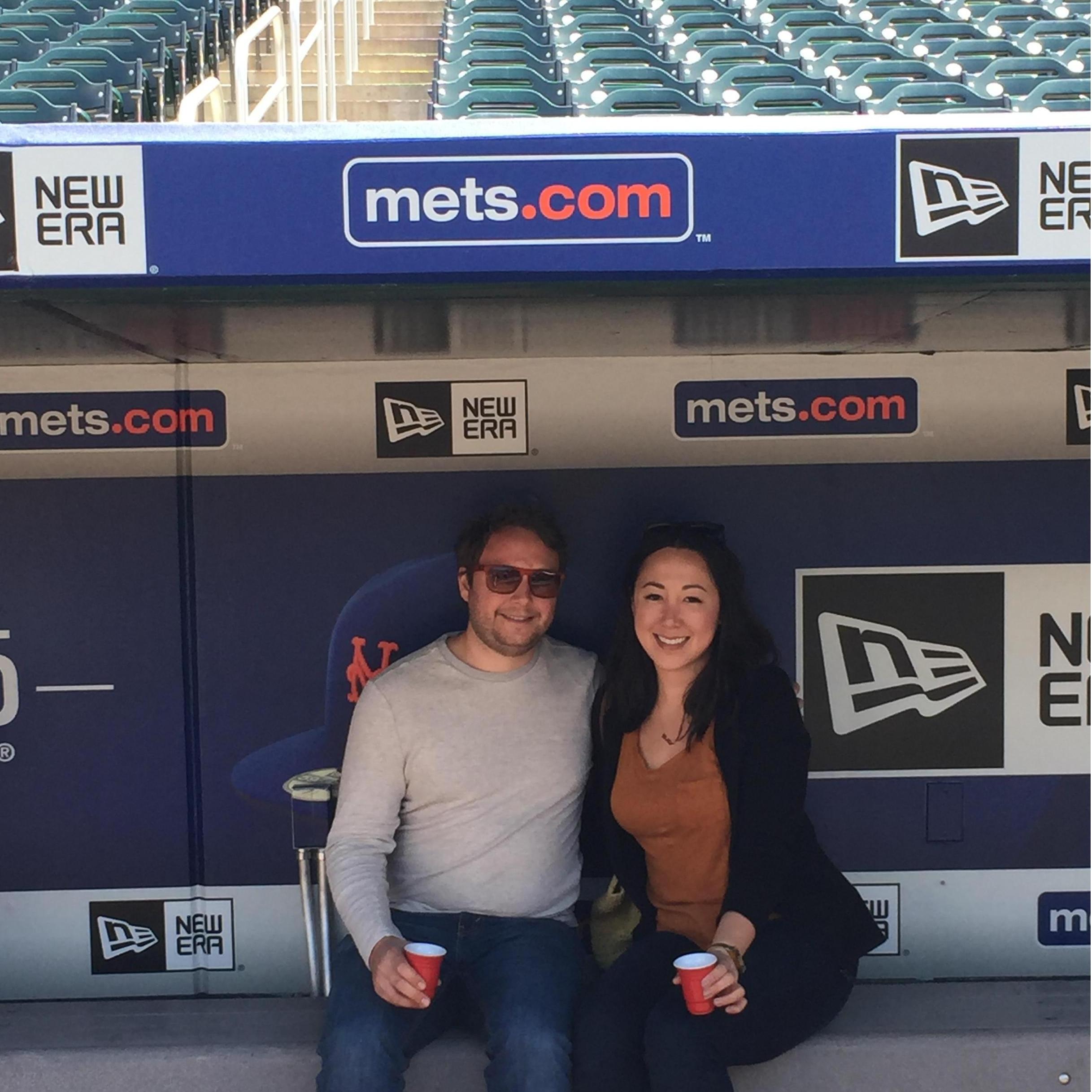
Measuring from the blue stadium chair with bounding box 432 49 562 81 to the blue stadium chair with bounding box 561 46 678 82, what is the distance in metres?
0.10

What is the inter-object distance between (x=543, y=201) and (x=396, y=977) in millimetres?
1463

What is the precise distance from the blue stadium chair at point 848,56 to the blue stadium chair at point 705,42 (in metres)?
0.47

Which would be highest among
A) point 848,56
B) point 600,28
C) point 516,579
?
point 600,28

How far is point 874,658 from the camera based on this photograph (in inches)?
131

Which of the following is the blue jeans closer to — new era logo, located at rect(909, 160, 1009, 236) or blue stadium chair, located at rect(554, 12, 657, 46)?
new era logo, located at rect(909, 160, 1009, 236)

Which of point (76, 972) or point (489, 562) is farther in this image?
point (76, 972)

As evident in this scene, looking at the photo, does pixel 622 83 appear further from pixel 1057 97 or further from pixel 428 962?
pixel 428 962

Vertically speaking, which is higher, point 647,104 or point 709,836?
point 647,104

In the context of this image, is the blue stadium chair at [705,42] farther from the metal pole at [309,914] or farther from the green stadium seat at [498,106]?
the metal pole at [309,914]

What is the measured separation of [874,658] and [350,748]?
52.0 inches

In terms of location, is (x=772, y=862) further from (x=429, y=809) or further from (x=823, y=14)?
(x=823, y=14)

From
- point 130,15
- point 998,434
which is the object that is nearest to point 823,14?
point 130,15

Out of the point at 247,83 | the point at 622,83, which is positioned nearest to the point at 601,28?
the point at 622,83

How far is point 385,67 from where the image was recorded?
10.4 meters
